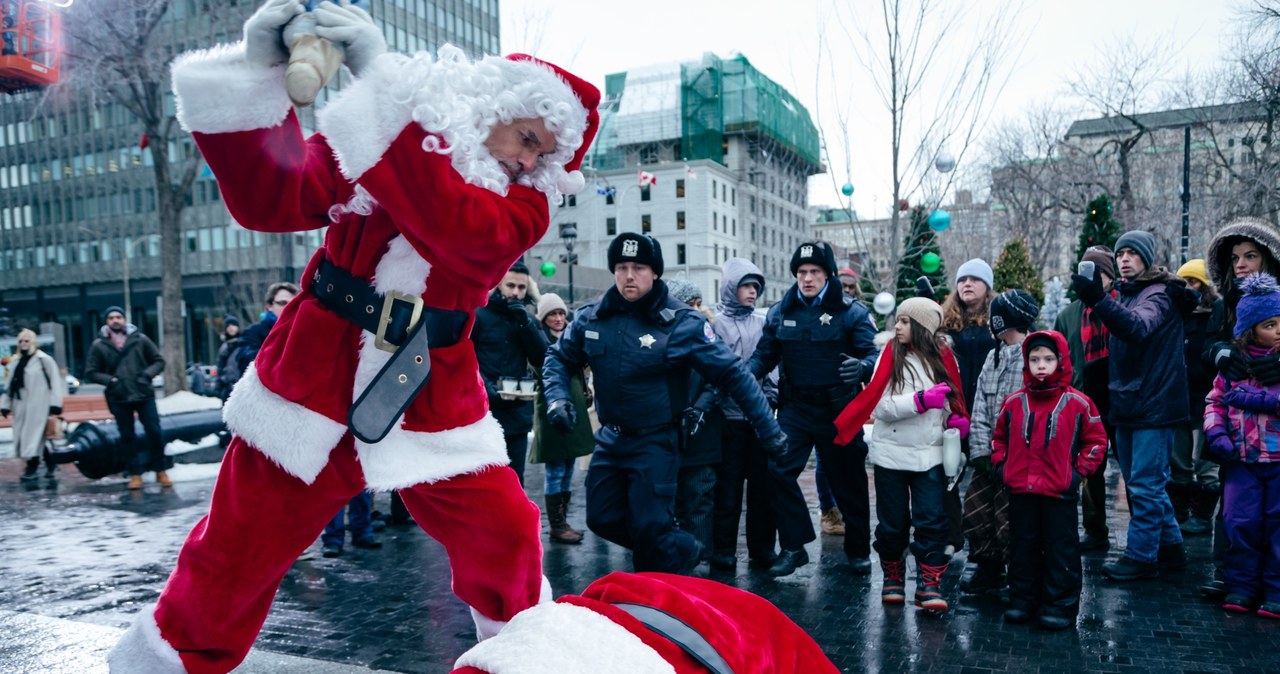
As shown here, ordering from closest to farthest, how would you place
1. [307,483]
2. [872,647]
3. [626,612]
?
[626,612] < [307,483] < [872,647]

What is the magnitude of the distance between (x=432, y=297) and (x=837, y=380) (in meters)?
3.74

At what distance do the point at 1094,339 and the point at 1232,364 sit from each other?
1.60 m

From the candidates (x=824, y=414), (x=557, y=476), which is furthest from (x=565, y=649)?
(x=557, y=476)

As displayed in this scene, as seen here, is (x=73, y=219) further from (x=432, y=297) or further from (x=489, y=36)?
(x=432, y=297)

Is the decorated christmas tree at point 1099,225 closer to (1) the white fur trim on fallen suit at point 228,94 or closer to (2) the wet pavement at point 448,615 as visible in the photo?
Result: (2) the wet pavement at point 448,615

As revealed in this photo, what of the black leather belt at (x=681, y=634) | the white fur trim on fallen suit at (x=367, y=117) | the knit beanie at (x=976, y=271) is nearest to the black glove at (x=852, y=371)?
the knit beanie at (x=976, y=271)

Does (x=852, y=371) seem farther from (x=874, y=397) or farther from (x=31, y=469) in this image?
(x=31, y=469)

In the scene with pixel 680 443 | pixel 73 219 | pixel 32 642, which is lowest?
pixel 32 642

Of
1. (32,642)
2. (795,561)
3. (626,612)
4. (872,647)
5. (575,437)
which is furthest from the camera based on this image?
→ (575,437)

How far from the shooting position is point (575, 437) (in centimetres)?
715

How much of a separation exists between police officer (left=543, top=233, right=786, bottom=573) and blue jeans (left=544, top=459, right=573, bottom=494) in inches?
85.2

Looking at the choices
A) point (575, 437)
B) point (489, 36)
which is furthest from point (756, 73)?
point (575, 437)

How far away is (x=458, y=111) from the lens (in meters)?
2.20

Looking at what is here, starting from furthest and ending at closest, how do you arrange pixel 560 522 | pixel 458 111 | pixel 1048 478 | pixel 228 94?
pixel 560 522 < pixel 1048 478 < pixel 458 111 < pixel 228 94
